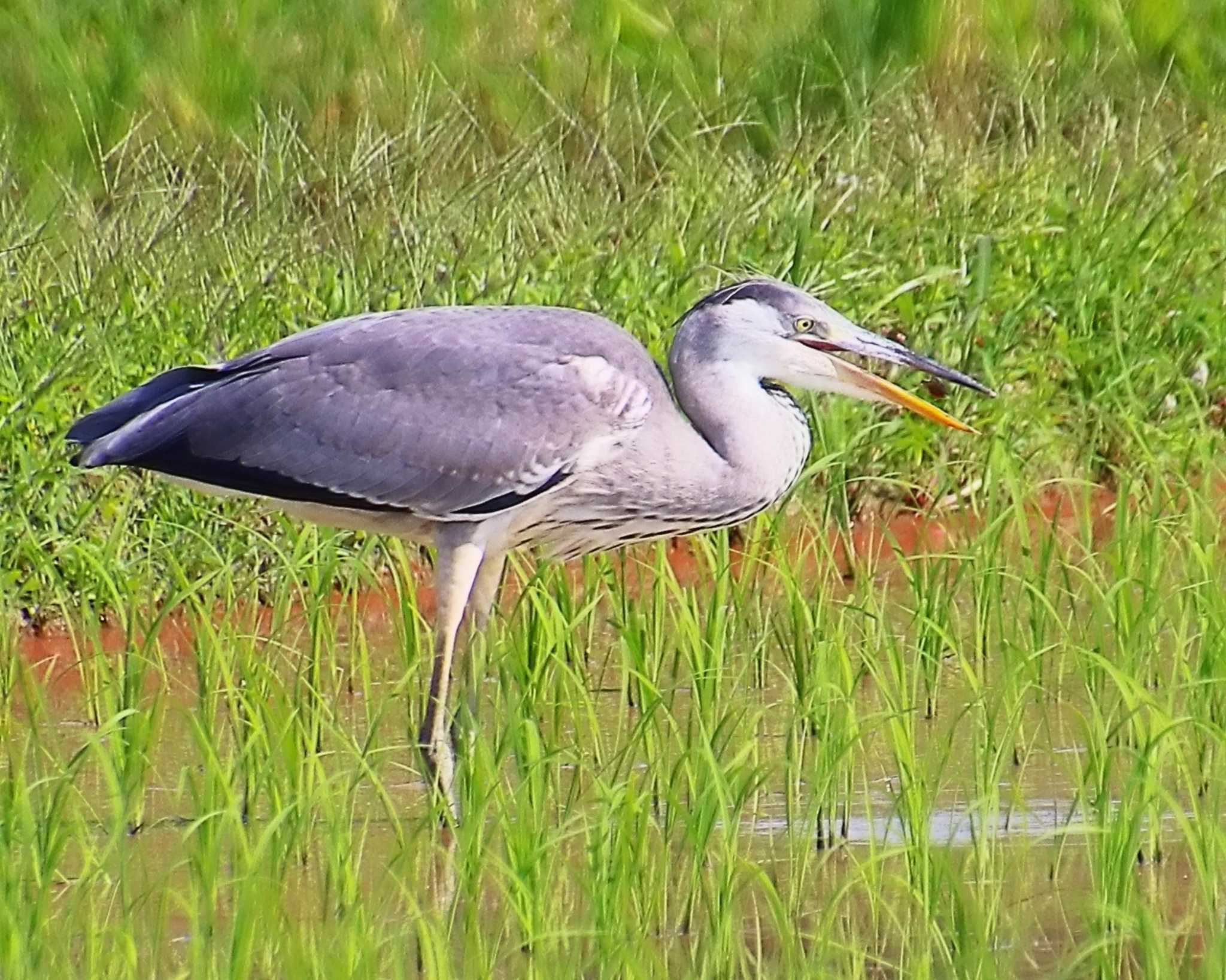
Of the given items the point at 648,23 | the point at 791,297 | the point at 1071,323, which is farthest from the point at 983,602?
the point at 648,23

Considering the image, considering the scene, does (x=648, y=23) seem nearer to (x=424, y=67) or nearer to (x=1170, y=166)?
(x=424, y=67)

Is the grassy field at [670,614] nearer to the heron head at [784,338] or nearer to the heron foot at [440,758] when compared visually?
the heron foot at [440,758]

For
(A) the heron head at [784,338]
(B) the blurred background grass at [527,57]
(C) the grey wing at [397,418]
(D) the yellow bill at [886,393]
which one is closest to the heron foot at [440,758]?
(C) the grey wing at [397,418]

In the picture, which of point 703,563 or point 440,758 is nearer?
point 440,758

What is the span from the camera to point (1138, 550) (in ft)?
17.5

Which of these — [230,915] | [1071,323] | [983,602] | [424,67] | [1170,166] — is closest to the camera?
[230,915]

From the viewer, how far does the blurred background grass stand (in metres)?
9.48

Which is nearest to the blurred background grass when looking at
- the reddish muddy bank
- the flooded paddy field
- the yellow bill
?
the reddish muddy bank

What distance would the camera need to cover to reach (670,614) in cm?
592

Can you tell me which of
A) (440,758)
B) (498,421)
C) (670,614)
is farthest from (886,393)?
(440,758)

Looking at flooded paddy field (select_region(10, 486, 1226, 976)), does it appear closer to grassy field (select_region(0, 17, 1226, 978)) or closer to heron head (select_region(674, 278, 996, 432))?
grassy field (select_region(0, 17, 1226, 978))

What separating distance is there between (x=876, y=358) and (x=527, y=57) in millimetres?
4948

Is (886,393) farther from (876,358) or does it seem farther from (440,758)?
(440,758)

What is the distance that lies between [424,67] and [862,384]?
4.84m
